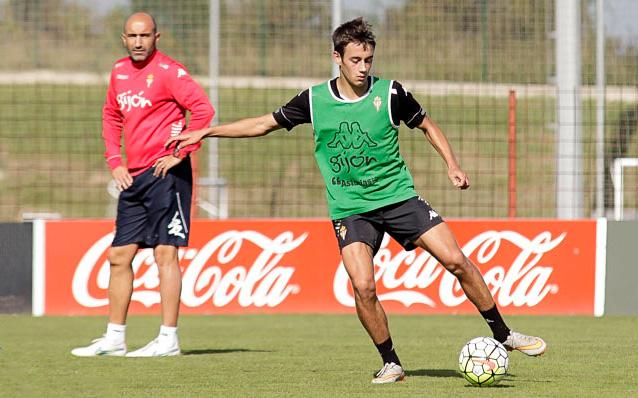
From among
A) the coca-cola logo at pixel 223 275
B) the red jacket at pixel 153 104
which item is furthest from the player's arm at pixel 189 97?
the coca-cola logo at pixel 223 275

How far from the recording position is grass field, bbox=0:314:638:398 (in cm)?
747

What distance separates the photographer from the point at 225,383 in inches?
305

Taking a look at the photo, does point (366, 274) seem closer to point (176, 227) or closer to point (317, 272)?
point (176, 227)

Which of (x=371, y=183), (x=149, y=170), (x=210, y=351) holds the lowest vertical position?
(x=210, y=351)

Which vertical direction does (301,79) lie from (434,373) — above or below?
above

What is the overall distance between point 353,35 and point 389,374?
1.86m

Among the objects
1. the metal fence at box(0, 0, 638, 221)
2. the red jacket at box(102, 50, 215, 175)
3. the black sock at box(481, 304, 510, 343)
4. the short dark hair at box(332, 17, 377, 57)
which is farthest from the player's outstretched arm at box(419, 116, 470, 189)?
the metal fence at box(0, 0, 638, 221)

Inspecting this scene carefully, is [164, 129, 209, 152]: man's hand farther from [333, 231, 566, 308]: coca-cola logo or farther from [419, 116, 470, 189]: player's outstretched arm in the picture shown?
[333, 231, 566, 308]: coca-cola logo

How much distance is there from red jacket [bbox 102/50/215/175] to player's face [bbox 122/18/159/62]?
3.5 inches

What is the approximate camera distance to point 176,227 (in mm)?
9195

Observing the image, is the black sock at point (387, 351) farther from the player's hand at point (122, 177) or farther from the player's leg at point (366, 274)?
the player's hand at point (122, 177)

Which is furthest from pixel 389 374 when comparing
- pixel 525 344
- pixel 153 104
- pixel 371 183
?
pixel 153 104

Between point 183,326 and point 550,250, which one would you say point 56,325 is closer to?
point 183,326

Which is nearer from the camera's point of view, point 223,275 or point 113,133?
point 113,133
